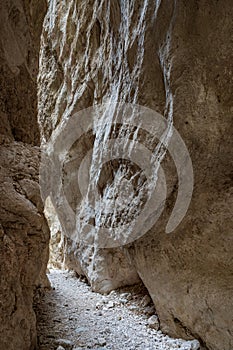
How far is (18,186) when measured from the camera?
254 cm

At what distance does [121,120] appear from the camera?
416cm

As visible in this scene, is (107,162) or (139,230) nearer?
(139,230)

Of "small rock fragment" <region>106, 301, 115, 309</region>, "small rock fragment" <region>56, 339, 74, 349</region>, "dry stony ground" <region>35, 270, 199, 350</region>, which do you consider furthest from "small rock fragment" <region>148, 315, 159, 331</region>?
"small rock fragment" <region>56, 339, 74, 349</region>

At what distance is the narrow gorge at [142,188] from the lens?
2.66 metres

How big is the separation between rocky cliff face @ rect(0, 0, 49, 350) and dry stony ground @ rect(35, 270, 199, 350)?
0.58 metres

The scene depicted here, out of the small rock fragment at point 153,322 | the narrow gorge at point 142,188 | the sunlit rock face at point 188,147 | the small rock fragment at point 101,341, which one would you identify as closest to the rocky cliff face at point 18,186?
the narrow gorge at point 142,188

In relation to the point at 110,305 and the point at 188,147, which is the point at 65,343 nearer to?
the point at 110,305

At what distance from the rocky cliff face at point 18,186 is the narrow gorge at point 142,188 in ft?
0.04

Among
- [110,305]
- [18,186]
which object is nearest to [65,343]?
[110,305]

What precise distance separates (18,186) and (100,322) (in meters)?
2.10

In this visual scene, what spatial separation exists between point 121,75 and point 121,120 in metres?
0.70

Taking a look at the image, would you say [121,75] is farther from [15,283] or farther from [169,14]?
[15,283]

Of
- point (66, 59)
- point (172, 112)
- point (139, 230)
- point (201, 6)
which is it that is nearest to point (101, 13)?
point (66, 59)

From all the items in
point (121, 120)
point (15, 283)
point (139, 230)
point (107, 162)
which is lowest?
point (15, 283)
